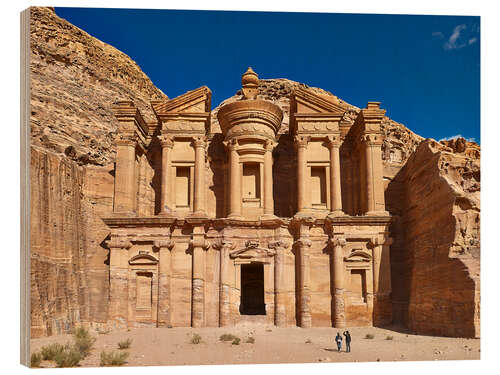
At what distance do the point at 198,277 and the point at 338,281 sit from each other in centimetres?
613

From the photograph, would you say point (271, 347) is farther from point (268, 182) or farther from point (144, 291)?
point (268, 182)

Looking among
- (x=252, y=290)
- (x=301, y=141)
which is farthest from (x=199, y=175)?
(x=252, y=290)

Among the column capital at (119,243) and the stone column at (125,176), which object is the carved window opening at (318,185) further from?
the column capital at (119,243)

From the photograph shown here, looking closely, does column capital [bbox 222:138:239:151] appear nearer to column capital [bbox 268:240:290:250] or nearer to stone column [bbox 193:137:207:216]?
stone column [bbox 193:137:207:216]

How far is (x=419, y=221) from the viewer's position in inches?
835

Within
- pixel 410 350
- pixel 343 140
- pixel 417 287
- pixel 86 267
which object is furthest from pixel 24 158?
pixel 343 140

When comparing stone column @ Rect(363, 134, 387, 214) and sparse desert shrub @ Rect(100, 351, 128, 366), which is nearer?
sparse desert shrub @ Rect(100, 351, 128, 366)

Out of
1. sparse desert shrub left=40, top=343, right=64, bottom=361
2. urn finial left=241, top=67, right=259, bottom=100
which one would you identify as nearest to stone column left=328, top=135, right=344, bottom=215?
urn finial left=241, top=67, right=259, bottom=100

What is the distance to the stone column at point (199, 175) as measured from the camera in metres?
22.8

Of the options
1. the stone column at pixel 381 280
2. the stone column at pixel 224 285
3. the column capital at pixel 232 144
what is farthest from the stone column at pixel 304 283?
the column capital at pixel 232 144

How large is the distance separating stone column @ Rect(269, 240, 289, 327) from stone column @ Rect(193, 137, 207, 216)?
3.75m

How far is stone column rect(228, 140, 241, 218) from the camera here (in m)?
22.5

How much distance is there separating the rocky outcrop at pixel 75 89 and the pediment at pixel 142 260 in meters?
5.50
